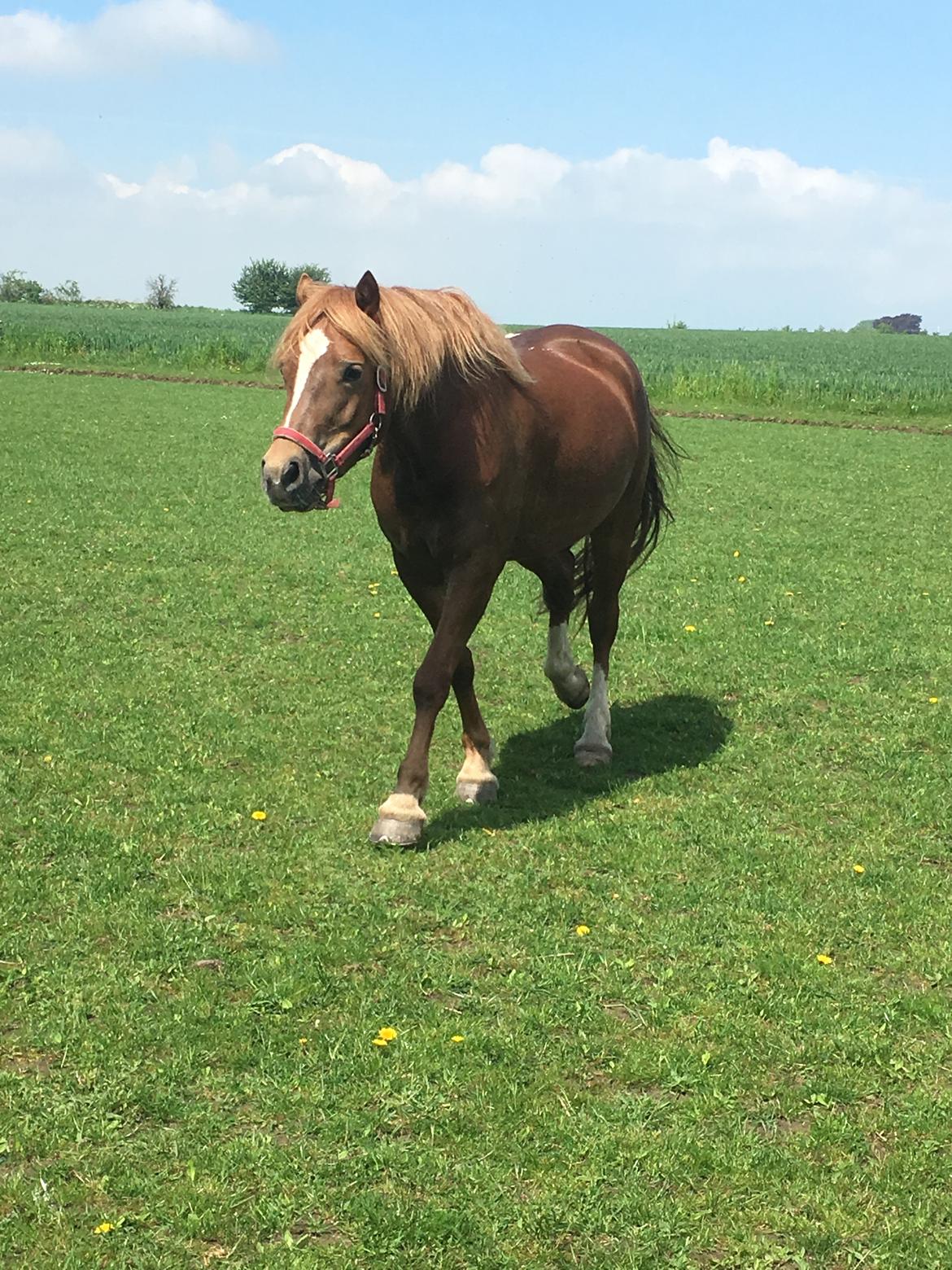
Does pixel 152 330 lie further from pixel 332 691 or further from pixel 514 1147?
pixel 514 1147

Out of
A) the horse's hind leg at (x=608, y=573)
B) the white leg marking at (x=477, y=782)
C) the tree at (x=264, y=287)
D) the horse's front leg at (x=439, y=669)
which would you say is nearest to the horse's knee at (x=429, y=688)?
the horse's front leg at (x=439, y=669)

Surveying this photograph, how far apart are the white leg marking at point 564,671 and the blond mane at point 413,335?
1.85 m

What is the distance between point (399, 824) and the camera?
531 cm

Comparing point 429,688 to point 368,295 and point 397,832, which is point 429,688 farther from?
point 368,295

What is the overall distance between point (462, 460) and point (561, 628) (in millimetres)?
1892

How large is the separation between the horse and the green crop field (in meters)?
18.7

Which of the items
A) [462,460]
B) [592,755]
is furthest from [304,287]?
[592,755]

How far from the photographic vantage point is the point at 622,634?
9.50 meters

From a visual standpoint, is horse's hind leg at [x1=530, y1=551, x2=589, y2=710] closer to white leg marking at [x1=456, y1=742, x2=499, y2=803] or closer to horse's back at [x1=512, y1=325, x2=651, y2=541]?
horse's back at [x1=512, y1=325, x2=651, y2=541]

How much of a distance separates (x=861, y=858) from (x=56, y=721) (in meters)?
4.45

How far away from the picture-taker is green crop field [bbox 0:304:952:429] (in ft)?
108

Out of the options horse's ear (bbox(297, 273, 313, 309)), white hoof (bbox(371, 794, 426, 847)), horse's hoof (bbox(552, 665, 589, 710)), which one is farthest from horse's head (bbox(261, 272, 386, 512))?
horse's hoof (bbox(552, 665, 589, 710))

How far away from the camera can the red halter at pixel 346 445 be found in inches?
189

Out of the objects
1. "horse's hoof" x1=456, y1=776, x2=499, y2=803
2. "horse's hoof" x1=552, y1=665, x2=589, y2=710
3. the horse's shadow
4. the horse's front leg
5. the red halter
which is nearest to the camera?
the red halter
